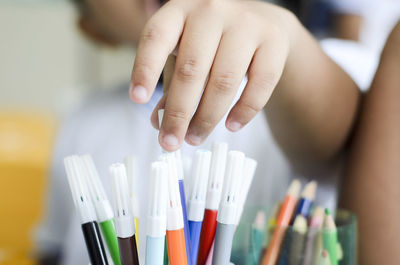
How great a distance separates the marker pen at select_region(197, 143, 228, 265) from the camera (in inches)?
3.9

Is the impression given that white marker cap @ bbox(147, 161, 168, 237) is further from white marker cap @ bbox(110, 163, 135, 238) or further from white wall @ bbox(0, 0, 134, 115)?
white wall @ bbox(0, 0, 134, 115)

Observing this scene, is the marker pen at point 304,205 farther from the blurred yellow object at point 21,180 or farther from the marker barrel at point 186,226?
the blurred yellow object at point 21,180

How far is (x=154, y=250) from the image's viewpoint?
0.09 meters

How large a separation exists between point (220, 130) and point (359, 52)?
259 millimetres

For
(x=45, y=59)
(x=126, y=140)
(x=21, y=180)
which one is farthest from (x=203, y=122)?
(x=45, y=59)

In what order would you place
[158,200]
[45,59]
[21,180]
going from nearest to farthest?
[158,200] < [21,180] < [45,59]

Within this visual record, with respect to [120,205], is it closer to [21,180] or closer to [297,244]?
[297,244]

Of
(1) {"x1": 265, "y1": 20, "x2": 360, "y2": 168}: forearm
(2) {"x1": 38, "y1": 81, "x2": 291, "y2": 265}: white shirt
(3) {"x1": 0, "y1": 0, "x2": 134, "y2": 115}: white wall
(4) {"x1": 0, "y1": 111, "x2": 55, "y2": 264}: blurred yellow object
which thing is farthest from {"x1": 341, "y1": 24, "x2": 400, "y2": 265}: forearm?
(3) {"x1": 0, "y1": 0, "x2": 134, "y2": 115}: white wall

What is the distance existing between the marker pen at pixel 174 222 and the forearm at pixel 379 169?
0.08m

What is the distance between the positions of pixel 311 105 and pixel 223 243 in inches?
3.0

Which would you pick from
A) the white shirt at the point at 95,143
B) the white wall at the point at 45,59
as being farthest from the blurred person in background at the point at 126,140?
the white wall at the point at 45,59

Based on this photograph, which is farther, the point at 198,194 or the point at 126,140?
the point at 126,140

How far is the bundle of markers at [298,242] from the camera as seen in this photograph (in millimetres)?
109

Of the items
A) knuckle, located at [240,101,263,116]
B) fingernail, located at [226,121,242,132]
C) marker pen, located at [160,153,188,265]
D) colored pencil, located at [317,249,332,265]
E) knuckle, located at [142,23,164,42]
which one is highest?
knuckle, located at [142,23,164,42]
